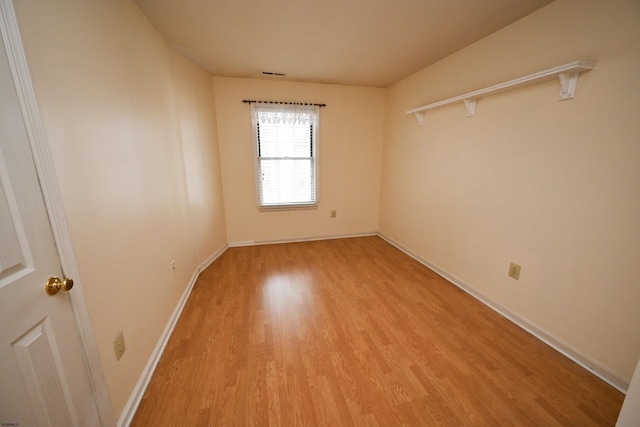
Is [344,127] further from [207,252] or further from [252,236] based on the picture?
[207,252]

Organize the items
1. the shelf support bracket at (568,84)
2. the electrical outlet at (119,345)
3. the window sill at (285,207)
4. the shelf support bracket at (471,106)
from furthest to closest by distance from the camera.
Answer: the window sill at (285,207)
the shelf support bracket at (471,106)
the shelf support bracket at (568,84)
the electrical outlet at (119,345)

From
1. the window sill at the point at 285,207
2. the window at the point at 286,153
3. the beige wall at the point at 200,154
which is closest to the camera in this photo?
the beige wall at the point at 200,154

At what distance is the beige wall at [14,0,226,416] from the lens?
0.90 m

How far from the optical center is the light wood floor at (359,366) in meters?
1.26

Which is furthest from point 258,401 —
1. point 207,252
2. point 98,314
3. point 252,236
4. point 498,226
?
point 252,236

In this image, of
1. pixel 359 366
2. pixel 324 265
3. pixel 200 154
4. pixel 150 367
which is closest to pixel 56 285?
pixel 150 367

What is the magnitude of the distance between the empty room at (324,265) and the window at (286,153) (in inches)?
22.7

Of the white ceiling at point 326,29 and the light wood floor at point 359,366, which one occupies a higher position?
the white ceiling at point 326,29

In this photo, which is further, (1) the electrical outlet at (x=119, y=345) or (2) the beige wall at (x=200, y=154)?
(2) the beige wall at (x=200, y=154)

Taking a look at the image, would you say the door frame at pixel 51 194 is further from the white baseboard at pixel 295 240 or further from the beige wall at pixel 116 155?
the white baseboard at pixel 295 240

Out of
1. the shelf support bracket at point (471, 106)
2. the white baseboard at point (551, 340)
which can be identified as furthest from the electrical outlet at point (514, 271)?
the shelf support bracket at point (471, 106)

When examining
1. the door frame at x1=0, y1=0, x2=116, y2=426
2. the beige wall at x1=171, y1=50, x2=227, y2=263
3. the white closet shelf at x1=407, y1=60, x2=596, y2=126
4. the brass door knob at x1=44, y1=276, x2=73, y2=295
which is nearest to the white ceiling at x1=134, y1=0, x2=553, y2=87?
the beige wall at x1=171, y1=50, x2=227, y2=263

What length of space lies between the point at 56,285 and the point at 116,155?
73cm

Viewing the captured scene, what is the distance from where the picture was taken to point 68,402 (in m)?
0.89
